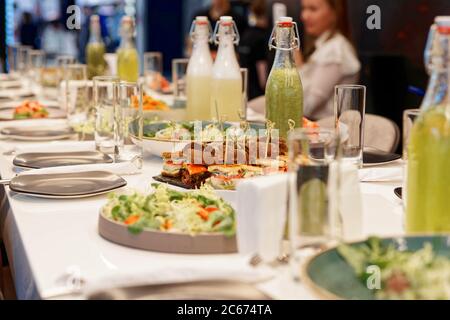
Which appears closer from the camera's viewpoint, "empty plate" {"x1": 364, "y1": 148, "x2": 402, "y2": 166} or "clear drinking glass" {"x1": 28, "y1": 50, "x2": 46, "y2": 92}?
"empty plate" {"x1": 364, "y1": 148, "x2": 402, "y2": 166}

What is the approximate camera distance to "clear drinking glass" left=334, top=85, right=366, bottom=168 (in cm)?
197

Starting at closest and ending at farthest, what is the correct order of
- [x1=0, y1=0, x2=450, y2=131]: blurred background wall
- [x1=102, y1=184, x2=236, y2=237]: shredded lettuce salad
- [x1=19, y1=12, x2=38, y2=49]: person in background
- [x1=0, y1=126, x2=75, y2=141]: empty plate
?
[x1=102, y1=184, x2=236, y2=237]: shredded lettuce salad, [x1=0, y1=126, x2=75, y2=141]: empty plate, [x1=0, y1=0, x2=450, y2=131]: blurred background wall, [x1=19, y1=12, x2=38, y2=49]: person in background

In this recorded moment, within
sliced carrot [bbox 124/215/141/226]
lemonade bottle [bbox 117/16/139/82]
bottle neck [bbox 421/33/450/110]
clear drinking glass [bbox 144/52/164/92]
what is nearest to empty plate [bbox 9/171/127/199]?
sliced carrot [bbox 124/215/141/226]

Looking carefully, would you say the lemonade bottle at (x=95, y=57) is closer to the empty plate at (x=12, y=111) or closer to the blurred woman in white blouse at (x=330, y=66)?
the empty plate at (x=12, y=111)

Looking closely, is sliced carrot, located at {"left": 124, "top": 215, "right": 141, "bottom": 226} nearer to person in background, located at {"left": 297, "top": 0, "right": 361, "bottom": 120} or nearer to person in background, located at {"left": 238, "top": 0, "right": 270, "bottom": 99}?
person in background, located at {"left": 297, "top": 0, "right": 361, "bottom": 120}

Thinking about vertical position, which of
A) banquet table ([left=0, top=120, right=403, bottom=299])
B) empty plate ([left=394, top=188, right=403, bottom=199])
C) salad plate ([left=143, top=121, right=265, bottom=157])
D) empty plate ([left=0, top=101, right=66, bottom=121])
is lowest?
banquet table ([left=0, top=120, right=403, bottom=299])

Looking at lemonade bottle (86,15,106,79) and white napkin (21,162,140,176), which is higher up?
lemonade bottle (86,15,106,79)

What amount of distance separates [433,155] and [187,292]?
0.47 meters

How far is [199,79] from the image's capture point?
113 inches

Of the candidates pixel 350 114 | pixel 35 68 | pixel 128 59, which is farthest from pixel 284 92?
pixel 35 68

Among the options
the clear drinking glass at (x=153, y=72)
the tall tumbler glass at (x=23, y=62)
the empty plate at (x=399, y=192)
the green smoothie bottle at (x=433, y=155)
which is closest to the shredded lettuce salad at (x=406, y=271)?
the green smoothie bottle at (x=433, y=155)

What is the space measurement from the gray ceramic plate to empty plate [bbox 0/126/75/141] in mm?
1600

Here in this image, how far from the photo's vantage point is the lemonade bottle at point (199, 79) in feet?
9.39

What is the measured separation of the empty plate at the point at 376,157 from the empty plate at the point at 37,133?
3.46ft
